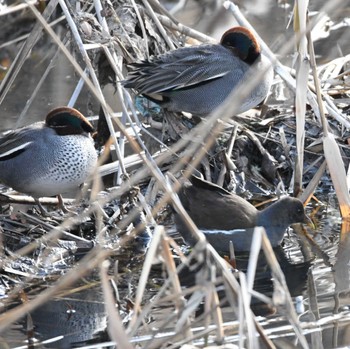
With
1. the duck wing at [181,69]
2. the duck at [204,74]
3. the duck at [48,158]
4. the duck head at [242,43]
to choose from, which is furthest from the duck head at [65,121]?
the duck head at [242,43]

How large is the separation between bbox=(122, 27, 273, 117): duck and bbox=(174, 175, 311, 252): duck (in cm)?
109

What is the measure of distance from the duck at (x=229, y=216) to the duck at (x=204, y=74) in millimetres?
1088

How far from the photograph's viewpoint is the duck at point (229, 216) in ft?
19.0

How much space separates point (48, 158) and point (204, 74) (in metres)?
1.64

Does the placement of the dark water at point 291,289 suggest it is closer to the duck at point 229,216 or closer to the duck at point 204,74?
the duck at point 229,216

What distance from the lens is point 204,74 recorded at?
703cm

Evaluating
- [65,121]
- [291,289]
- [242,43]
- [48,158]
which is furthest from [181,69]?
[291,289]

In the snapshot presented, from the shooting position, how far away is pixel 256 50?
7.15 metres

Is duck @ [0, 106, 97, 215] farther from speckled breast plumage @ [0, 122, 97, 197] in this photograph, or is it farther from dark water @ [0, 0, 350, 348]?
dark water @ [0, 0, 350, 348]

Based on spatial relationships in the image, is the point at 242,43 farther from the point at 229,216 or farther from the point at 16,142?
the point at 16,142


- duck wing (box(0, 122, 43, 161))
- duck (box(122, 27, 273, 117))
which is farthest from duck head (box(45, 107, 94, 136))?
duck (box(122, 27, 273, 117))

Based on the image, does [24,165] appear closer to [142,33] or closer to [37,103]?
[142,33]

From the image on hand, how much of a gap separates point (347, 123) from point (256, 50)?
124 cm

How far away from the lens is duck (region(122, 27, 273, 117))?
268 inches
